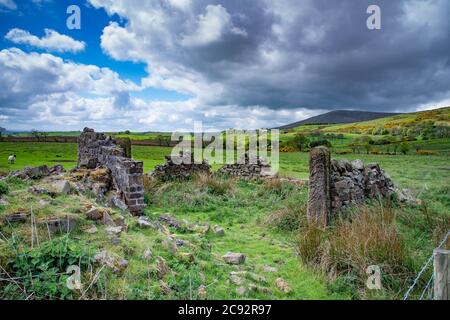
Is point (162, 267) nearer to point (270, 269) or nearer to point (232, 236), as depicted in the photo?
point (270, 269)

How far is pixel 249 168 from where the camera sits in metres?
15.5

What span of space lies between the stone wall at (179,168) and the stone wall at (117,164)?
2.41m

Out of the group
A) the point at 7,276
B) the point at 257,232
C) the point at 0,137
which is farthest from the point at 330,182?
the point at 0,137

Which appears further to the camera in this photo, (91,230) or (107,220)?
(107,220)

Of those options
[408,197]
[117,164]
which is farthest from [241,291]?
[408,197]

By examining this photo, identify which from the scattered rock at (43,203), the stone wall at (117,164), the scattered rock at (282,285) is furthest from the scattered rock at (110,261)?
the stone wall at (117,164)

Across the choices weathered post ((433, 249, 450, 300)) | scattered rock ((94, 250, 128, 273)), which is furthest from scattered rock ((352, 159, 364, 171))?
scattered rock ((94, 250, 128, 273))

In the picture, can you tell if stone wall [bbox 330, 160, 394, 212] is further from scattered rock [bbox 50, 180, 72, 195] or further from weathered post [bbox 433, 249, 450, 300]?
scattered rock [bbox 50, 180, 72, 195]

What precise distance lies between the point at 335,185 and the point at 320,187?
830 millimetres

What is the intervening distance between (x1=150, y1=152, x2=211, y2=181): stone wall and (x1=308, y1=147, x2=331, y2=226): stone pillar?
7.52 metres

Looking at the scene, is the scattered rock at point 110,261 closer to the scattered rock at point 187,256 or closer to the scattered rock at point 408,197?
the scattered rock at point 187,256

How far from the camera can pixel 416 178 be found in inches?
576
